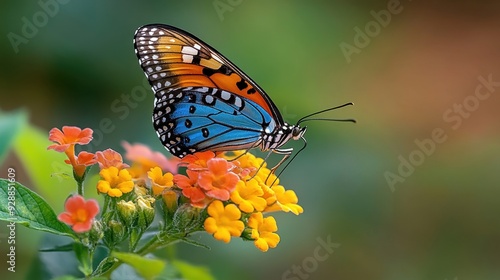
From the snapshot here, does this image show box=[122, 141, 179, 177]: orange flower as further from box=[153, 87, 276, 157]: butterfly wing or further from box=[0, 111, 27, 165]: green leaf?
box=[0, 111, 27, 165]: green leaf

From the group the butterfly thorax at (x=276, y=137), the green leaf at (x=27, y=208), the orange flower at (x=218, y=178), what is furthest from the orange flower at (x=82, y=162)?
the butterfly thorax at (x=276, y=137)

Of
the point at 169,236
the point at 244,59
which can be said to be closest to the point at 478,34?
the point at 244,59

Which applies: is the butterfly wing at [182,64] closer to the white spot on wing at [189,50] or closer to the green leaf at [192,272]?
the white spot on wing at [189,50]

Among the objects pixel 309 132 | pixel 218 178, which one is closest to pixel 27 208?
pixel 218 178

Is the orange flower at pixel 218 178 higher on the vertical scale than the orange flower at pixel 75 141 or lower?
lower

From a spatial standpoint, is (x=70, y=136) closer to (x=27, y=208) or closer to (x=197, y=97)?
(x=27, y=208)

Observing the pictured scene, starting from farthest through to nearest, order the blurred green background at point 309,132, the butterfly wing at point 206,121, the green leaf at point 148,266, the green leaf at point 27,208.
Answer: the blurred green background at point 309,132, the butterfly wing at point 206,121, the green leaf at point 27,208, the green leaf at point 148,266
